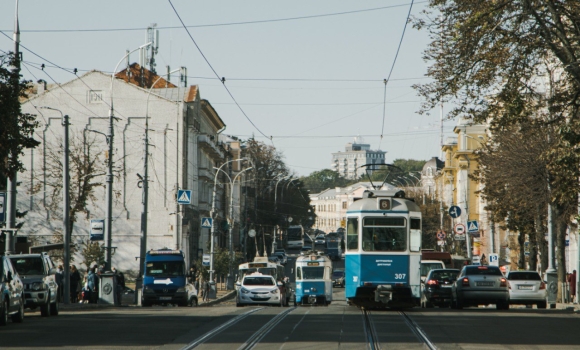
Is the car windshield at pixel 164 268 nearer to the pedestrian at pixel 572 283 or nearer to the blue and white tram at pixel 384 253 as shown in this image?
the blue and white tram at pixel 384 253

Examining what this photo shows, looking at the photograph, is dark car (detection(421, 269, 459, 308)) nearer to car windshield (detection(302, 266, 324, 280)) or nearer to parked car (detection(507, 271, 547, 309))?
parked car (detection(507, 271, 547, 309))

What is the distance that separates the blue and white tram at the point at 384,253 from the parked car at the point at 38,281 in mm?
8063

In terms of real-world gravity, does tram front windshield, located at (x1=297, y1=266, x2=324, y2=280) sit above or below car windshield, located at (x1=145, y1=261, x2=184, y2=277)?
below

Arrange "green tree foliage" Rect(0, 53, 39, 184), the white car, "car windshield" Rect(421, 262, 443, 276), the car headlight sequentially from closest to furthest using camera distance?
"green tree foliage" Rect(0, 53, 39, 184)
the car headlight
the white car
"car windshield" Rect(421, 262, 443, 276)

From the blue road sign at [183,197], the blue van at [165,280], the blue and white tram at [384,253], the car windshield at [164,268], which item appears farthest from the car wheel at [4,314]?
the blue road sign at [183,197]

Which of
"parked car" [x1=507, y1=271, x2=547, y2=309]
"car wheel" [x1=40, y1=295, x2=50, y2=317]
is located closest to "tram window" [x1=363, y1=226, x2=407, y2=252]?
"parked car" [x1=507, y1=271, x2=547, y2=309]

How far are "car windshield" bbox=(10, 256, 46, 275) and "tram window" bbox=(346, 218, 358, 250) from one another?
8.31m

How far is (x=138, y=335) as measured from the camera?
17.4m

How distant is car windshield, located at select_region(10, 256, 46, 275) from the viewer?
25297 mm

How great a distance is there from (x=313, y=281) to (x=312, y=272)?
0.75 metres

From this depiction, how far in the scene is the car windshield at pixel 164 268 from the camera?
1576 inches

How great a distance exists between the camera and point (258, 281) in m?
40.3

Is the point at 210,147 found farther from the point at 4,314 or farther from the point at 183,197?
the point at 4,314

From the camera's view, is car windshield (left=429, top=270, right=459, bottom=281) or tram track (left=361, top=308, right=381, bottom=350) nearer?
tram track (left=361, top=308, right=381, bottom=350)
